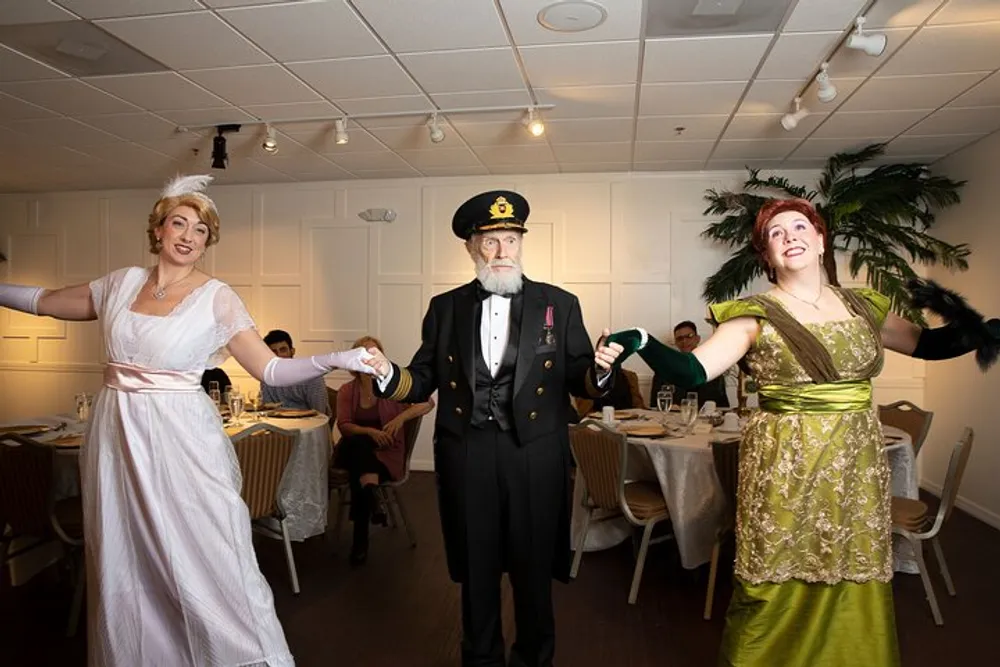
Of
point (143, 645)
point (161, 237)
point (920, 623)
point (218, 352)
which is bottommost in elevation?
point (920, 623)

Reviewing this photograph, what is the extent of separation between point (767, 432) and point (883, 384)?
4903mm

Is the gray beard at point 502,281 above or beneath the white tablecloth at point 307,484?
above

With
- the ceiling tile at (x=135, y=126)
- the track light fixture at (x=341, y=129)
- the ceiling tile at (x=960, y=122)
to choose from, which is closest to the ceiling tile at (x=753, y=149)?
the ceiling tile at (x=960, y=122)

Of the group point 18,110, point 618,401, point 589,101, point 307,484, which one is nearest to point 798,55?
point 589,101

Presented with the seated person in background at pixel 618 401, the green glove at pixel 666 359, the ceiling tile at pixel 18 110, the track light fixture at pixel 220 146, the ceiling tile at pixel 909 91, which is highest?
the ceiling tile at pixel 18 110

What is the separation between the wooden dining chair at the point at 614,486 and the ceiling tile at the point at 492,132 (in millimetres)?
2484

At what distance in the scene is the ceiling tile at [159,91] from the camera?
4066 millimetres

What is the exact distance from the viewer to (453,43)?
11.7 feet

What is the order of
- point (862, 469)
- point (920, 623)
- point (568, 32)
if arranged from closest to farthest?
point (862, 469)
point (920, 623)
point (568, 32)

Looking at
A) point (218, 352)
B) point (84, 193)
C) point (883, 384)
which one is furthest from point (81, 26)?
point (883, 384)

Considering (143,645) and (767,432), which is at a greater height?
(767,432)

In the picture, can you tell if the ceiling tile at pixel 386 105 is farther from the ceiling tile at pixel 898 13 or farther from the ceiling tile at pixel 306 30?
the ceiling tile at pixel 898 13

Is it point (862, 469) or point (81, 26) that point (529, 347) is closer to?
point (862, 469)

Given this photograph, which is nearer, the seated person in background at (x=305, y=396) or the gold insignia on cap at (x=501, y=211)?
the gold insignia on cap at (x=501, y=211)
